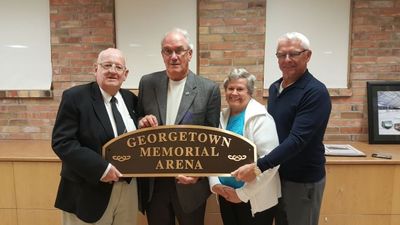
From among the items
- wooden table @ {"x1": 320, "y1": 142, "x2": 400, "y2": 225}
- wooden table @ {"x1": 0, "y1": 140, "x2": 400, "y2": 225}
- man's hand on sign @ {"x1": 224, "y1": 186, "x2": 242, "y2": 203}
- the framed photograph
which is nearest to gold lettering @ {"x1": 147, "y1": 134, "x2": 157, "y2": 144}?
man's hand on sign @ {"x1": 224, "y1": 186, "x2": 242, "y2": 203}

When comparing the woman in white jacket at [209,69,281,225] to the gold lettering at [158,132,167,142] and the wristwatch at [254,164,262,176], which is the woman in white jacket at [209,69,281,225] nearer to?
the wristwatch at [254,164,262,176]

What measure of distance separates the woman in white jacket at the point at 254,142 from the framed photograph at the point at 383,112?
1.53m

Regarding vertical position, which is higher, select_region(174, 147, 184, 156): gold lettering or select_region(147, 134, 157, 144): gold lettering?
select_region(147, 134, 157, 144): gold lettering

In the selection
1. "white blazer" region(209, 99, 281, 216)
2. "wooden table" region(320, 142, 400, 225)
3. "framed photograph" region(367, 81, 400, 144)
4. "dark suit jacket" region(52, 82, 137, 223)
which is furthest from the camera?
"framed photograph" region(367, 81, 400, 144)

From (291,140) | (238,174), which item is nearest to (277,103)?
(291,140)

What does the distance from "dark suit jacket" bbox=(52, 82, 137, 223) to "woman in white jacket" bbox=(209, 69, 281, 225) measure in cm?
60

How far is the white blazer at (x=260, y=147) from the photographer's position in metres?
1.65

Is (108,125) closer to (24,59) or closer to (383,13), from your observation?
(24,59)

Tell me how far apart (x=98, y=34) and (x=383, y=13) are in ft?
7.99

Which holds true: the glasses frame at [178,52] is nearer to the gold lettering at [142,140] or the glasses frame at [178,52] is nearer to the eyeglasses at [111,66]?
the eyeglasses at [111,66]

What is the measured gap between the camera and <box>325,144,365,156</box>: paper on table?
2.48 metres

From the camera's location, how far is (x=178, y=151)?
1.63 meters

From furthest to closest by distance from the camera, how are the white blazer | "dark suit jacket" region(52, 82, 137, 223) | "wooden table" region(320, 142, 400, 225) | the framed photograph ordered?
the framed photograph
"wooden table" region(320, 142, 400, 225)
the white blazer
"dark suit jacket" region(52, 82, 137, 223)

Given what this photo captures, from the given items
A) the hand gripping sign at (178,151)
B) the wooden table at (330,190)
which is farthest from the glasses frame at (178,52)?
the wooden table at (330,190)
